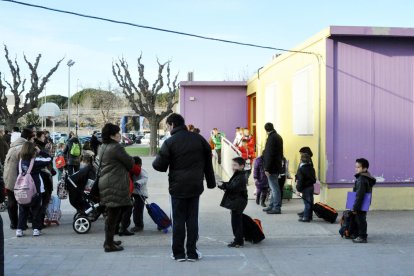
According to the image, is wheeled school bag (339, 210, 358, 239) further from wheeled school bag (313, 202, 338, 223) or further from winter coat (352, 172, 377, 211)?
wheeled school bag (313, 202, 338, 223)

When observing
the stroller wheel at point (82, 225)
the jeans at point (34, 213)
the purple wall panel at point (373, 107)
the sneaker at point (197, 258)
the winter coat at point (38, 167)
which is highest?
the purple wall panel at point (373, 107)

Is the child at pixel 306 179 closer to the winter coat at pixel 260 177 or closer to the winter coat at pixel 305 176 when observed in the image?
the winter coat at pixel 305 176

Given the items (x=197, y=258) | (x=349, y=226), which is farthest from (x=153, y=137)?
(x=197, y=258)

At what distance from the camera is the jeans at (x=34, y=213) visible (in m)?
8.62

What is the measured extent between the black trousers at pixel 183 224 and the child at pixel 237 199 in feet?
2.49

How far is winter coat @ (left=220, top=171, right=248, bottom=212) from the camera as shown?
7676 mm

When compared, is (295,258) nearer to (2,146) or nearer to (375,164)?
(375,164)

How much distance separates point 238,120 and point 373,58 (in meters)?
10.5

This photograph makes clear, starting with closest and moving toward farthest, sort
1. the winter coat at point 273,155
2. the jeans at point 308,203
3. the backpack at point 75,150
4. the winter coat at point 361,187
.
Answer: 1. the winter coat at point 361,187
2. the jeans at point 308,203
3. the winter coat at point 273,155
4. the backpack at point 75,150

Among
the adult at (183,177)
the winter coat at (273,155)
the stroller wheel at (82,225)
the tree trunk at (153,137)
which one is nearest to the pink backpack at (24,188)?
the stroller wheel at (82,225)

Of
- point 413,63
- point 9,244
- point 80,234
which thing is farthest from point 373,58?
point 9,244

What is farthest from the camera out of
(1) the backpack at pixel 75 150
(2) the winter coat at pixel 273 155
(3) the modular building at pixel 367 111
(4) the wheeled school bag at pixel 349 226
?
(1) the backpack at pixel 75 150

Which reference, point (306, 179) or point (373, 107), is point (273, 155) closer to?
point (306, 179)

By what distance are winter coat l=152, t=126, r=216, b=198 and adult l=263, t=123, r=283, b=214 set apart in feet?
12.0
